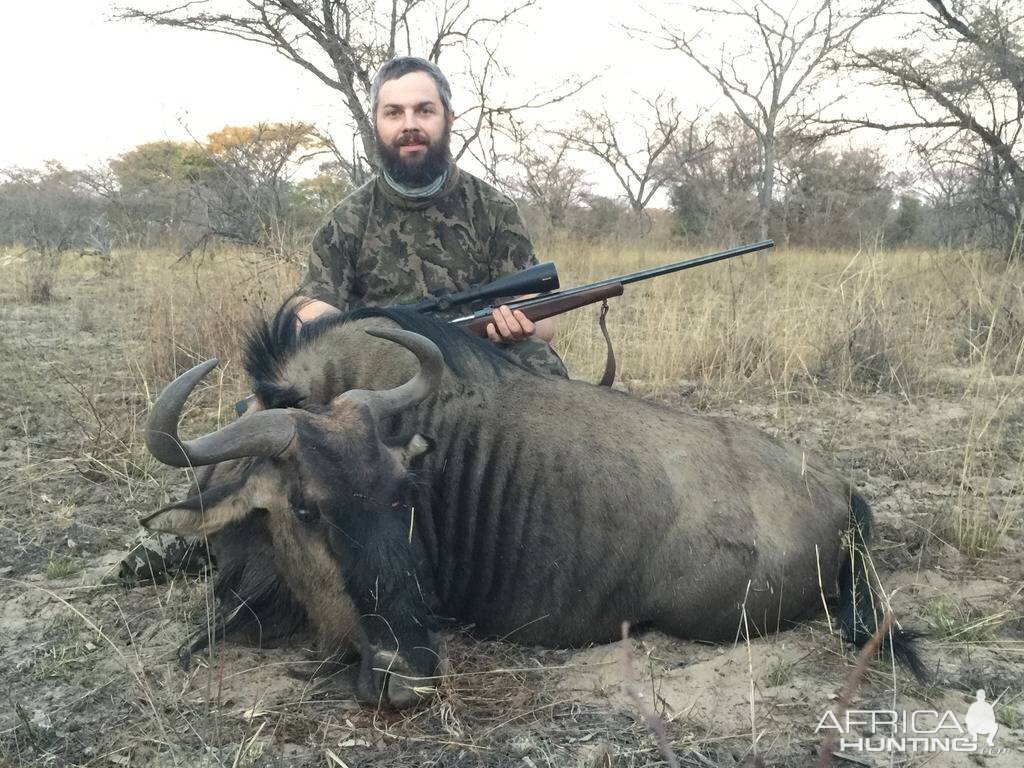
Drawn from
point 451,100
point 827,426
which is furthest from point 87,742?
point 827,426

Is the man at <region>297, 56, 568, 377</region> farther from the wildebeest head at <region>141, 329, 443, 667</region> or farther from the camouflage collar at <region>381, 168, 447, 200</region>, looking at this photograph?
the wildebeest head at <region>141, 329, 443, 667</region>

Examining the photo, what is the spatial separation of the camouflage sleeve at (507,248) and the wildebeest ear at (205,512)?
2.03 metres

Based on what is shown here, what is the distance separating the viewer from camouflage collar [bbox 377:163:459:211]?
3.81m

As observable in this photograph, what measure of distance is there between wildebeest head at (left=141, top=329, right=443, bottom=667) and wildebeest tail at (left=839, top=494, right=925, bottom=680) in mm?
1432

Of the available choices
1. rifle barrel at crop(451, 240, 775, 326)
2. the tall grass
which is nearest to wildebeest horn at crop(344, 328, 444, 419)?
rifle barrel at crop(451, 240, 775, 326)

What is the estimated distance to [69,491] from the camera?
3.71 metres

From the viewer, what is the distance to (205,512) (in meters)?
2.19

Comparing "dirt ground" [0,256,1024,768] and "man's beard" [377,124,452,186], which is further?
"man's beard" [377,124,452,186]

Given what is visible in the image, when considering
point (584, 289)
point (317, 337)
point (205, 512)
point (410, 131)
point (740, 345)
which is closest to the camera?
point (205, 512)

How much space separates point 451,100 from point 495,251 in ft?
2.66

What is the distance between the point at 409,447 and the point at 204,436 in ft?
1.84

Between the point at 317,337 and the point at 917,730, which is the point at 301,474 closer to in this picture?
the point at 317,337

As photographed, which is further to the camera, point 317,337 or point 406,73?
point 406,73

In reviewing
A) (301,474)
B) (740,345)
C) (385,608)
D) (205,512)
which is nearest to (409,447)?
(301,474)
